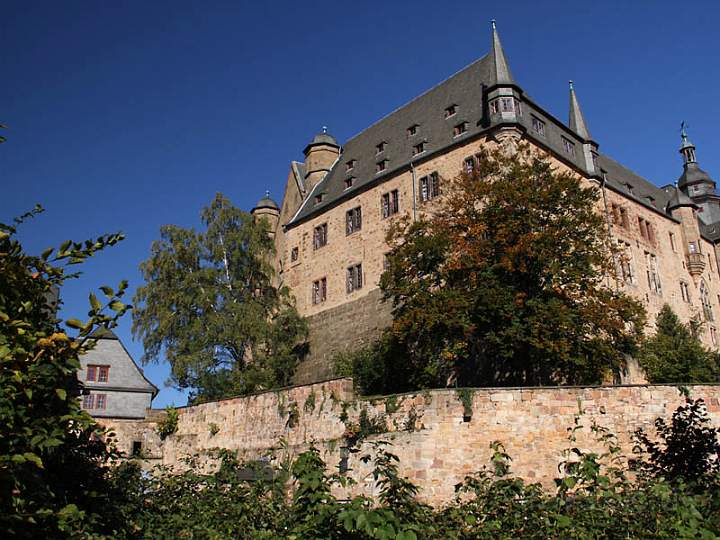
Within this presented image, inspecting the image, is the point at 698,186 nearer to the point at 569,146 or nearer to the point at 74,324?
the point at 569,146

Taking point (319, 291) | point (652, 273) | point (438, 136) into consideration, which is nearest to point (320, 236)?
point (319, 291)

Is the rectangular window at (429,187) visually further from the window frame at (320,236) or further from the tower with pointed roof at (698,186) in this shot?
the tower with pointed roof at (698,186)

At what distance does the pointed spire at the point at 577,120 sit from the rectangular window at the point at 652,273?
6.98 metres

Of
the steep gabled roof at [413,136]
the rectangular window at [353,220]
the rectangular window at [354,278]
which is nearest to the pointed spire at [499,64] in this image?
the steep gabled roof at [413,136]

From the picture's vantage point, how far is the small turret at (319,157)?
1559 inches

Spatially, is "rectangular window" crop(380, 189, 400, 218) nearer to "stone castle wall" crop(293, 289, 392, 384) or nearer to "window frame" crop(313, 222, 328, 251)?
"stone castle wall" crop(293, 289, 392, 384)

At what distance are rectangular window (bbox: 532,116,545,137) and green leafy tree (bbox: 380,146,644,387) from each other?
778 centimetres

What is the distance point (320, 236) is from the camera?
35.8 metres

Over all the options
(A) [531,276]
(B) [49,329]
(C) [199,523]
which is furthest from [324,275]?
(B) [49,329]

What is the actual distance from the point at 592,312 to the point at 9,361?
58.2 feet

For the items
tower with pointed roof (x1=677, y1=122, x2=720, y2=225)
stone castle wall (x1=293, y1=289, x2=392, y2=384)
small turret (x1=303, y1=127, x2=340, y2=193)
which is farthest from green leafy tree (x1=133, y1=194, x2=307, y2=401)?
tower with pointed roof (x1=677, y1=122, x2=720, y2=225)

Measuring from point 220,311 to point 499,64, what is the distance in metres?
16.5

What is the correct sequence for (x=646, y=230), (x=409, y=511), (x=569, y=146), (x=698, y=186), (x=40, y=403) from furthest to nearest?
(x=698, y=186), (x=646, y=230), (x=569, y=146), (x=409, y=511), (x=40, y=403)

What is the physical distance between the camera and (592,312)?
19609 millimetres
